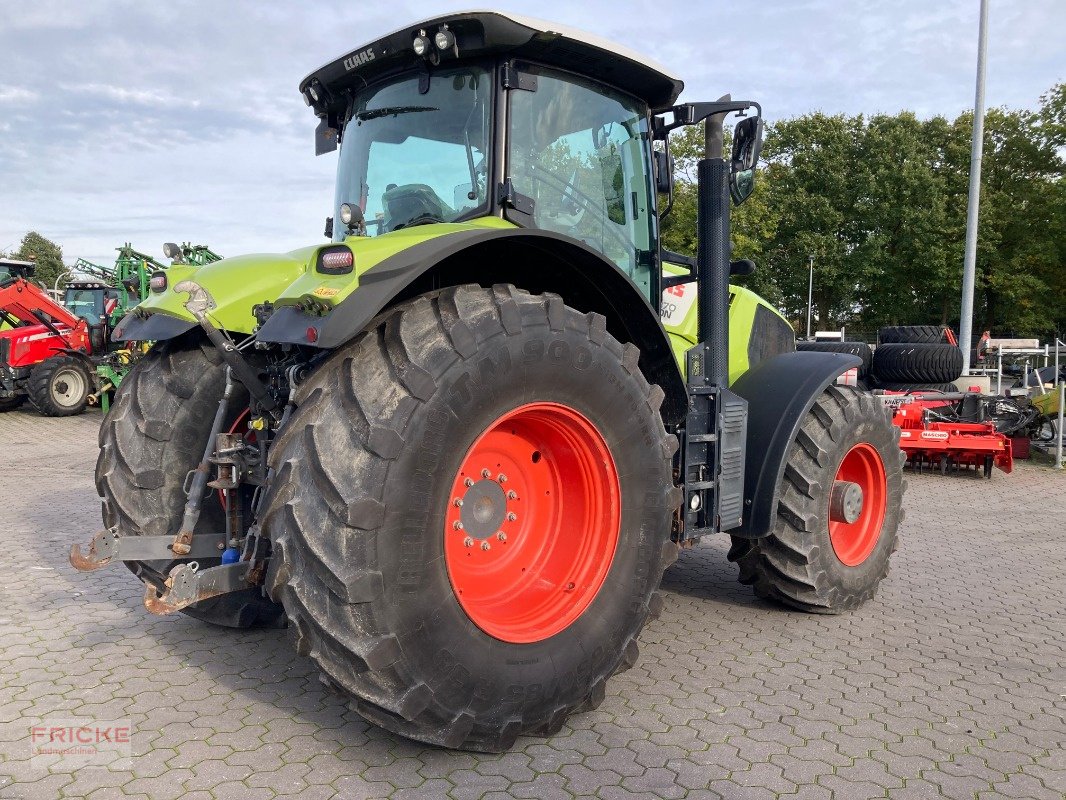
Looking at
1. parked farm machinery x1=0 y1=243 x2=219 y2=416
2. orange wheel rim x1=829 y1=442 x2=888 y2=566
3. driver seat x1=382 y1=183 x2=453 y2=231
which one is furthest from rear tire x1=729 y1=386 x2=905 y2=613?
parked farm machinery x1=0 y1=243 x2=219 y2=416

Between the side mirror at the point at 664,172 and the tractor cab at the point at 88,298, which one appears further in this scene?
the tractor cab at the point at 88,298

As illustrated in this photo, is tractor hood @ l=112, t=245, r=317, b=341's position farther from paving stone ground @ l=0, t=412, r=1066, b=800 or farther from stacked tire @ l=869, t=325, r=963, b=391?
stacked tire @ l=869, t=325, r=963, b=391

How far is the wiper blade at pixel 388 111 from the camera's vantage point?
349 cm

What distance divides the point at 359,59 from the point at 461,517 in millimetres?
→ 2046

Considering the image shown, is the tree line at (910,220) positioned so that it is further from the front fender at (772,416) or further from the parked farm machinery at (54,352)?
the front fender at (772,416)

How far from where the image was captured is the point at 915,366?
35.2ft

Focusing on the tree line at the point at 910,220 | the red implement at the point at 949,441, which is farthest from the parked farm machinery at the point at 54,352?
the tree line at the point at 910,220

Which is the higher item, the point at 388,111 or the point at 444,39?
the point at 444,39

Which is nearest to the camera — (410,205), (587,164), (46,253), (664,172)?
(410,205)

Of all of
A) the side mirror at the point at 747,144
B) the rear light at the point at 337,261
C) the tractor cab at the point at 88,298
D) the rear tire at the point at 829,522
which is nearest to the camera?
the rear light at the point at 337,261

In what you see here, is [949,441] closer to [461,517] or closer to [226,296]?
[461,517]

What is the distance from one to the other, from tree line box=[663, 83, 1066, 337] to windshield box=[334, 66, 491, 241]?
2689cm

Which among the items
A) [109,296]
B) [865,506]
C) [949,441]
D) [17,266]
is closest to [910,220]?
[949,441]

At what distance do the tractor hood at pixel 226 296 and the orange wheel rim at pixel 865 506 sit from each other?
10.7ft
